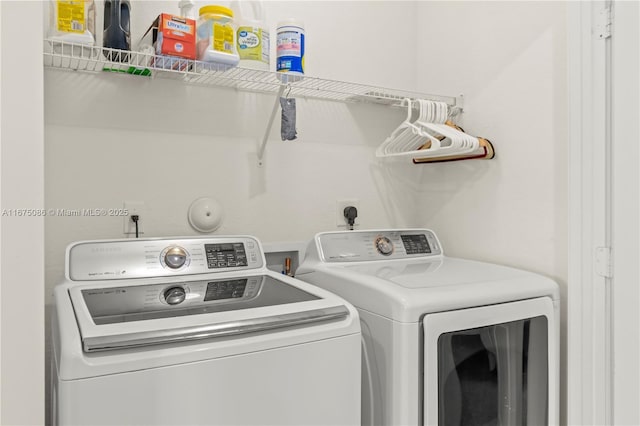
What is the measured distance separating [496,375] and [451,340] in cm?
31

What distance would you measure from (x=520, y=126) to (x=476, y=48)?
17.9 inches

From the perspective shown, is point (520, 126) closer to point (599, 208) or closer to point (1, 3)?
point (599, 208)

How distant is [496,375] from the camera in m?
1.57

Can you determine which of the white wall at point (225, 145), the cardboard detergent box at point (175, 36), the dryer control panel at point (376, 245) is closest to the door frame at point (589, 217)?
the dryer control panel at point (376, 245)

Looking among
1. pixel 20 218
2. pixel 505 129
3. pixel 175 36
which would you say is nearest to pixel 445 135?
pixel 505 129

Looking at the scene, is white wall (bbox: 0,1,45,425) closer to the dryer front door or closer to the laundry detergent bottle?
the laundry detergent bottle

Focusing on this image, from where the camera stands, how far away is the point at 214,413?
3.34 feet

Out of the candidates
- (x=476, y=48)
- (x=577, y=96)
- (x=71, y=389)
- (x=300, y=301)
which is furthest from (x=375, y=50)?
(x=71, y=389)

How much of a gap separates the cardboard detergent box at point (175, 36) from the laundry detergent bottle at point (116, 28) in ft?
0.40

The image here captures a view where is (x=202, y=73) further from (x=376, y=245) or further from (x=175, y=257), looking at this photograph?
(x=376, y=245)

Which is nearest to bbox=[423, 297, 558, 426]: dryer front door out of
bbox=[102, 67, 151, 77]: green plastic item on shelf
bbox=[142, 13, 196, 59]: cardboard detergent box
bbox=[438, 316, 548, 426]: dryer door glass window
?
bbox=[438, 316, 548, 426]: dryer door glass window

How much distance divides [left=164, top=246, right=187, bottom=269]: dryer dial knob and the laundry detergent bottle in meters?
0.67

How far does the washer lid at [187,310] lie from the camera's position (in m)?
0.99

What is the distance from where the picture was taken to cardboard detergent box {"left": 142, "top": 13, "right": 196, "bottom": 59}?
1.42 metres
